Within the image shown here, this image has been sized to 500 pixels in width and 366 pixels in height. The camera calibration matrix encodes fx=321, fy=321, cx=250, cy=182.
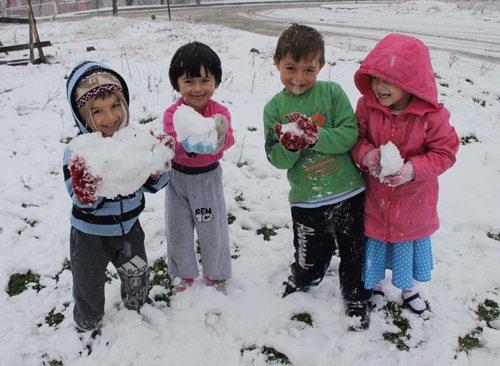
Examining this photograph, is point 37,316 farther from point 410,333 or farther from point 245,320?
point 410,333

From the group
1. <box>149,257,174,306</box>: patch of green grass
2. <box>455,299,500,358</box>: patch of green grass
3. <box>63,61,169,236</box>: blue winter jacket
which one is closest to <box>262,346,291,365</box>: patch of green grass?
<box>149,257,174,306</box>: patch of green grass

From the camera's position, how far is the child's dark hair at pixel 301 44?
1820mm

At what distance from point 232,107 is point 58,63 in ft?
19.6

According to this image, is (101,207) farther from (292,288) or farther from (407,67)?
(407,67)

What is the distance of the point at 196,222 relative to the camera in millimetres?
2311

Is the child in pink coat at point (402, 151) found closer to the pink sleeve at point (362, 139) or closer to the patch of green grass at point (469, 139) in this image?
the pink sleeve at point (362, 139)

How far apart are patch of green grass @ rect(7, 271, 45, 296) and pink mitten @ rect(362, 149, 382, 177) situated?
2.61 m

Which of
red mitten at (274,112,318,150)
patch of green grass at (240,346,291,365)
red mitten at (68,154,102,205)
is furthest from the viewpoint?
patch of green grass at (240,346,291,365)

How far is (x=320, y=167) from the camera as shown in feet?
6.66

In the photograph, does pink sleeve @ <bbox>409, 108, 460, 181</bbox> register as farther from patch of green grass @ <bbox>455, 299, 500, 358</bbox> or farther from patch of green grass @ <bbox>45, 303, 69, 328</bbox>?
patch of green grass @ <bbox>45, 303, 69, 328</bbox>

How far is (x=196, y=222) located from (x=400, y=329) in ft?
5.29

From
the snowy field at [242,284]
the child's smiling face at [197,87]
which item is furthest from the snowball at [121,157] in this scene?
the snowy field at [242,284]

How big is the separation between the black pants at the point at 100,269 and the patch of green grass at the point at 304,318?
111cm

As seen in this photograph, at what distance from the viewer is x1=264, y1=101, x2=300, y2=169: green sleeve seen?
190 centimetres
